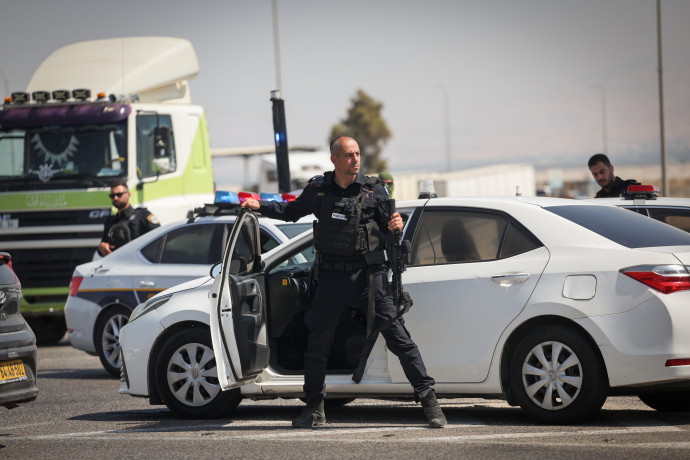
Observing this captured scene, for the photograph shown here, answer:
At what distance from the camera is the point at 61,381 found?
39.5 ft

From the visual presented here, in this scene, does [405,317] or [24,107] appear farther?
[24,107]

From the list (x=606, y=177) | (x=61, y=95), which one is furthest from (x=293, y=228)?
(x=61, y=95)

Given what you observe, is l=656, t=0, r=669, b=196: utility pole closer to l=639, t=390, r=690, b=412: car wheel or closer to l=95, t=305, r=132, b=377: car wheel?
l=95, t=305, r=132, b=377: car wheel

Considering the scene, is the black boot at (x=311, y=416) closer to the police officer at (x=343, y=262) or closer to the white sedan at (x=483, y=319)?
the police officer at (x=343, y=262)

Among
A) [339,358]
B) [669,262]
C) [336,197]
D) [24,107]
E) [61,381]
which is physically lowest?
[61,381]

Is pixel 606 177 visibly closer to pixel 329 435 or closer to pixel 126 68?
pixel 329 435

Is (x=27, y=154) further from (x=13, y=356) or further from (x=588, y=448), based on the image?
(x=588, y=448)

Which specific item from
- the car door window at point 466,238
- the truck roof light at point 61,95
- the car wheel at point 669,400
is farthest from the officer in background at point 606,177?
the truck roof light at point 61,95

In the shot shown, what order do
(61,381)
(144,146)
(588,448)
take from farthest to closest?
1. (144,146)
2. (61,381)
3. (588,448)

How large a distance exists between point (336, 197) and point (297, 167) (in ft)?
122

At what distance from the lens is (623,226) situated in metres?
7.89

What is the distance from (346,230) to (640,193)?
11.0 ft

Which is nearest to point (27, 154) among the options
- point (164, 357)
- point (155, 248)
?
point (155, 248)

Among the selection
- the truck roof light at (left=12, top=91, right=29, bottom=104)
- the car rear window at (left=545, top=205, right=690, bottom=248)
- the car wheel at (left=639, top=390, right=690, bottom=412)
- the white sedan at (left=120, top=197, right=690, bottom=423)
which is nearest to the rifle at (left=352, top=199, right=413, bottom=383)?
the white sedan at (left=120, top=197, right=690, bottom=423)
